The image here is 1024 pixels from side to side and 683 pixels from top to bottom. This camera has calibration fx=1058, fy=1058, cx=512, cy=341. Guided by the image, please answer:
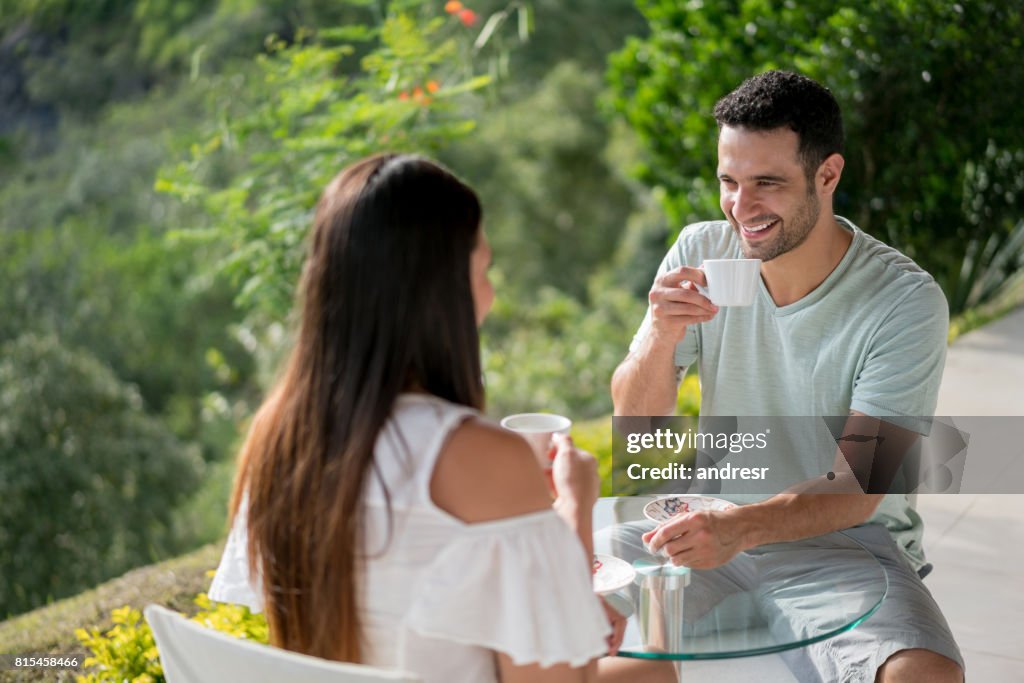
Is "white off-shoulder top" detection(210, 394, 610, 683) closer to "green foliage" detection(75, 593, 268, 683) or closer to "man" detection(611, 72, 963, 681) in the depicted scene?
"man" detection(611, 72, 963, 681)

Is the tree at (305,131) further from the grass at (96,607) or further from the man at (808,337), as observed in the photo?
the man at (808,337)

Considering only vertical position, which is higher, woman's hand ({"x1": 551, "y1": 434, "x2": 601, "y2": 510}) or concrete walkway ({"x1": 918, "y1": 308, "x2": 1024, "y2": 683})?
woman's hand ({"x1": 551, "y1": 434, "x2": 601, "y2": 510})

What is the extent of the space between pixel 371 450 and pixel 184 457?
526 centimetres

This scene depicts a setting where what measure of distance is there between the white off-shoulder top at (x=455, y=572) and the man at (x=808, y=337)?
A: 64 cm

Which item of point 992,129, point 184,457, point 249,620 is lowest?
point 184,457

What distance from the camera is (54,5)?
1188cm

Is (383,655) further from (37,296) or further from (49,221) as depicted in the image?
(49,221)

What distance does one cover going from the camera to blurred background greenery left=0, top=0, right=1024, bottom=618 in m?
4.30

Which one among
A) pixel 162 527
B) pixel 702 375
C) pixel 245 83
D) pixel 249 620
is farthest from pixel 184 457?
pixel 702 375

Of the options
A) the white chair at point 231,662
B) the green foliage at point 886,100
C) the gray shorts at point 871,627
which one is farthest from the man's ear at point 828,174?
the green foliage at point 886,100

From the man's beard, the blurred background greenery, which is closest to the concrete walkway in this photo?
the blurred background greenery

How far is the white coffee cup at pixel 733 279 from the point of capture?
195 centimetres

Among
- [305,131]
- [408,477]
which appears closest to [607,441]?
[305,131]

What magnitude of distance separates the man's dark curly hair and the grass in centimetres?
206
